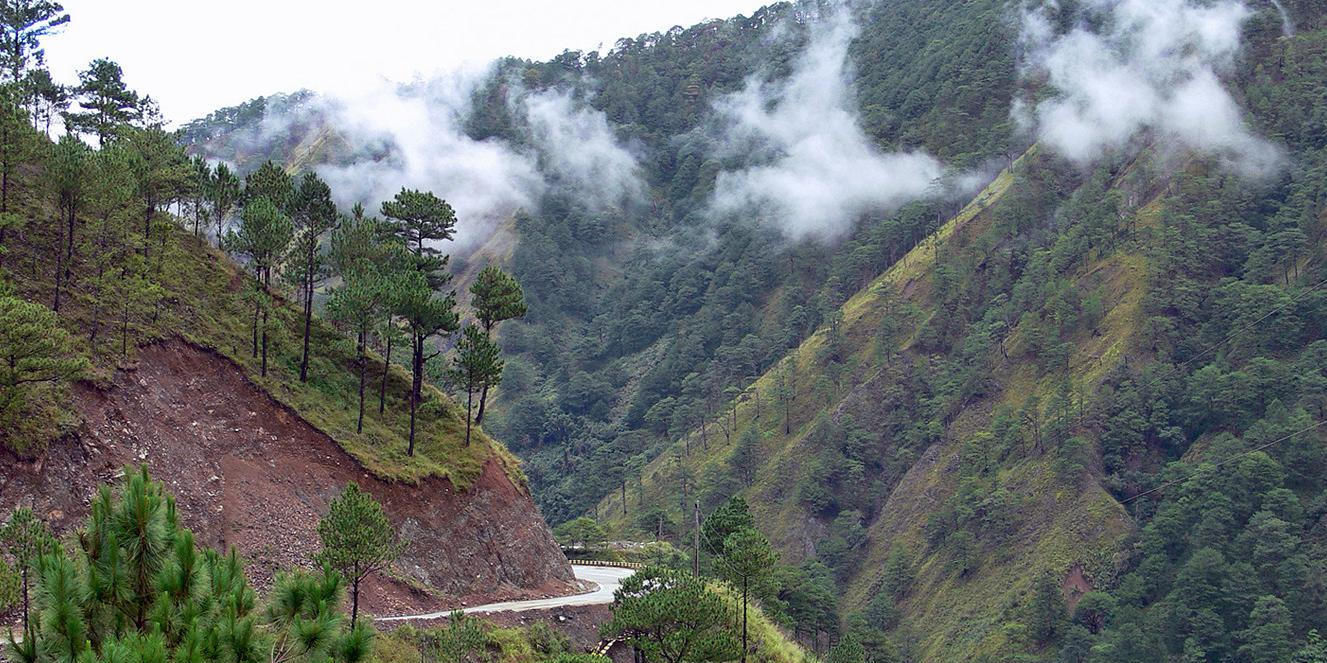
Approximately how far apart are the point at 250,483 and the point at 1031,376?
11021cm

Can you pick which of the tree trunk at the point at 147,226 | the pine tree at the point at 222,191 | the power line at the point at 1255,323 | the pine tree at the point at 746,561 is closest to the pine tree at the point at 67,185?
the tree trunk at the point at 147,226

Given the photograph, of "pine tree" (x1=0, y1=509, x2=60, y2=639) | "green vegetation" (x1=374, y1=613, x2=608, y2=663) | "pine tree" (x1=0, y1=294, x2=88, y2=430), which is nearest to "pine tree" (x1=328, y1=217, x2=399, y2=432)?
"green vegetation" (x1=374, y1=613, x2=608, y2=663)

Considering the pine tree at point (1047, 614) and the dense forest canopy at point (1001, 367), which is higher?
the dense forest canopy at point (1001, 367)

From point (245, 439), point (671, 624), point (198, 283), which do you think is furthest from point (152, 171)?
point (671, 624)

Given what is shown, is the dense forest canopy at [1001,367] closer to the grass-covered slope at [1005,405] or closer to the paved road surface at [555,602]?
the grass-covered slope at [1005,405]

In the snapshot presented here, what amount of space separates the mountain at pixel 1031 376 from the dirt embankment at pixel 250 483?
27.9m

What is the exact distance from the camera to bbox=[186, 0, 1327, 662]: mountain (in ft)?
352

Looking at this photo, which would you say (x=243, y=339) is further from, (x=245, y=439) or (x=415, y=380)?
(x=415, y=380)

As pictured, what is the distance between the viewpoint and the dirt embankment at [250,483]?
37.5 meters

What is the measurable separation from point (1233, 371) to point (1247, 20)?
69.5 m

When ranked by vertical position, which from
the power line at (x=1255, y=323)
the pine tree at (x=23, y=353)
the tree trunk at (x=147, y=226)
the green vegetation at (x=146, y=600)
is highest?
the power line at (x=1255, y=323)

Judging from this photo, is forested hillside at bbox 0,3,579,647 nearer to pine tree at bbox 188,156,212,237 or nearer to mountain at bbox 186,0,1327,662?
pine tree at bbox 188,156,212,237

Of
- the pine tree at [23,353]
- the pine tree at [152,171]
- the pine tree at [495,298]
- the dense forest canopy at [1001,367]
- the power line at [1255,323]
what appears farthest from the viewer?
the power line at [1255,323]

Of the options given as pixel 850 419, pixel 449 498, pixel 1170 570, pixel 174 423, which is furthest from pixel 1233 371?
pixel 174 423
